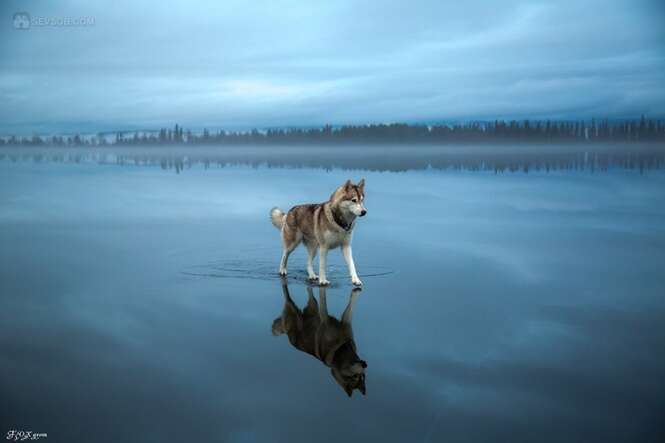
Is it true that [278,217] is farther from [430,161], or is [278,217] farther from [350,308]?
[430,161]

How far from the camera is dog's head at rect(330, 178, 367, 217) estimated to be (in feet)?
36.1

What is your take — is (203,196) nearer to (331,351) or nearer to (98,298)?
(98,298)

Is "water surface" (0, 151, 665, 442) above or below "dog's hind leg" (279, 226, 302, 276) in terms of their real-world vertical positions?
below

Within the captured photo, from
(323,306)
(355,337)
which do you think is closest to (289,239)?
(323,306)

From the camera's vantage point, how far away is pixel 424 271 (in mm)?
13289

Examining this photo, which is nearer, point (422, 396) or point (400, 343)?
point (422, 396)

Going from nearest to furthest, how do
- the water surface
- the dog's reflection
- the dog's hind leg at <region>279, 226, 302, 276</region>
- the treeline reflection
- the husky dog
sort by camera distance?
the water surface
the dog's reflection
the husky dog
the dog's hind leg at <region>279, 226, 302, 276</region>
the treeline reflection

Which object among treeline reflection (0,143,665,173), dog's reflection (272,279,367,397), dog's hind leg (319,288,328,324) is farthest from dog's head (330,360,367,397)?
treeline reflection (0,143,665,173)

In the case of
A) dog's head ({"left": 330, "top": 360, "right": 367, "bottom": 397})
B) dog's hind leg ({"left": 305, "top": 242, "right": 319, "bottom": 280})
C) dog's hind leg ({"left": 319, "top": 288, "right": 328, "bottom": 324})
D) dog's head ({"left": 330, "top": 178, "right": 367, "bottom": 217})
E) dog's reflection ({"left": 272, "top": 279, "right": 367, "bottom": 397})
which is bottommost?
dog's head ({"left": 330, "top": 360, "right": 367, "bottom": 397})

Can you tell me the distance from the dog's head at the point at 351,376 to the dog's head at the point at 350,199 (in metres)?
3.62

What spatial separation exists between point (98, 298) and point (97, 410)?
4.83 meters

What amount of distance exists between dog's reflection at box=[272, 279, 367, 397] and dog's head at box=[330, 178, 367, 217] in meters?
1.39

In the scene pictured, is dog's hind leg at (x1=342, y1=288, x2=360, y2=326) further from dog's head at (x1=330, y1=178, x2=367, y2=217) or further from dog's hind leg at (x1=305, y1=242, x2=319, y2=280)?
dog's head at (x1=330, y1=178, x2=367, y2=217)

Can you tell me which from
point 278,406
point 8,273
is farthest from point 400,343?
point 8,273
